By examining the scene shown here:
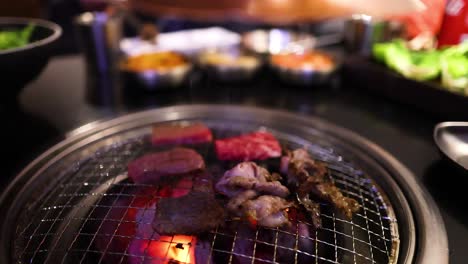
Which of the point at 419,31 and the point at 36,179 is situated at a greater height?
the point at 419,31

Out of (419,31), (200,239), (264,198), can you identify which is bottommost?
(200,239)

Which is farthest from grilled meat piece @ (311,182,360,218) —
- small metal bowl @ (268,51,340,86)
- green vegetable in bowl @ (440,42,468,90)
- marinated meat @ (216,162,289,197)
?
small metal bowl @ (268,51,340,86)

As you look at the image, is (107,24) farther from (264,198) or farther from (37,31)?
(264,198)

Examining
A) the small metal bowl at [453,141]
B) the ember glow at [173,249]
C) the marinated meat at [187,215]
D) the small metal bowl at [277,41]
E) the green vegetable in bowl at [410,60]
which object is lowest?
the ember glow at [173,249]

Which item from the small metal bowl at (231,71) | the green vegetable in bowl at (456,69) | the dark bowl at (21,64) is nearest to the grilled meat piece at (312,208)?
the green vegetable in bowl at (456,69)

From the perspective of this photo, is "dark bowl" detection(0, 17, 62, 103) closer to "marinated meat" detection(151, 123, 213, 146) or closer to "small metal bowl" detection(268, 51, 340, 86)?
"marinated meat" detection(151, 123, 213, 146)

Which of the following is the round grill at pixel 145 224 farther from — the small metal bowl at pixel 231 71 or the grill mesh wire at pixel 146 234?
the small metal bowl at pixel 231 71

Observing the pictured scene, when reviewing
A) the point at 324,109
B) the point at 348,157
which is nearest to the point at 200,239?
the point at 348,157
